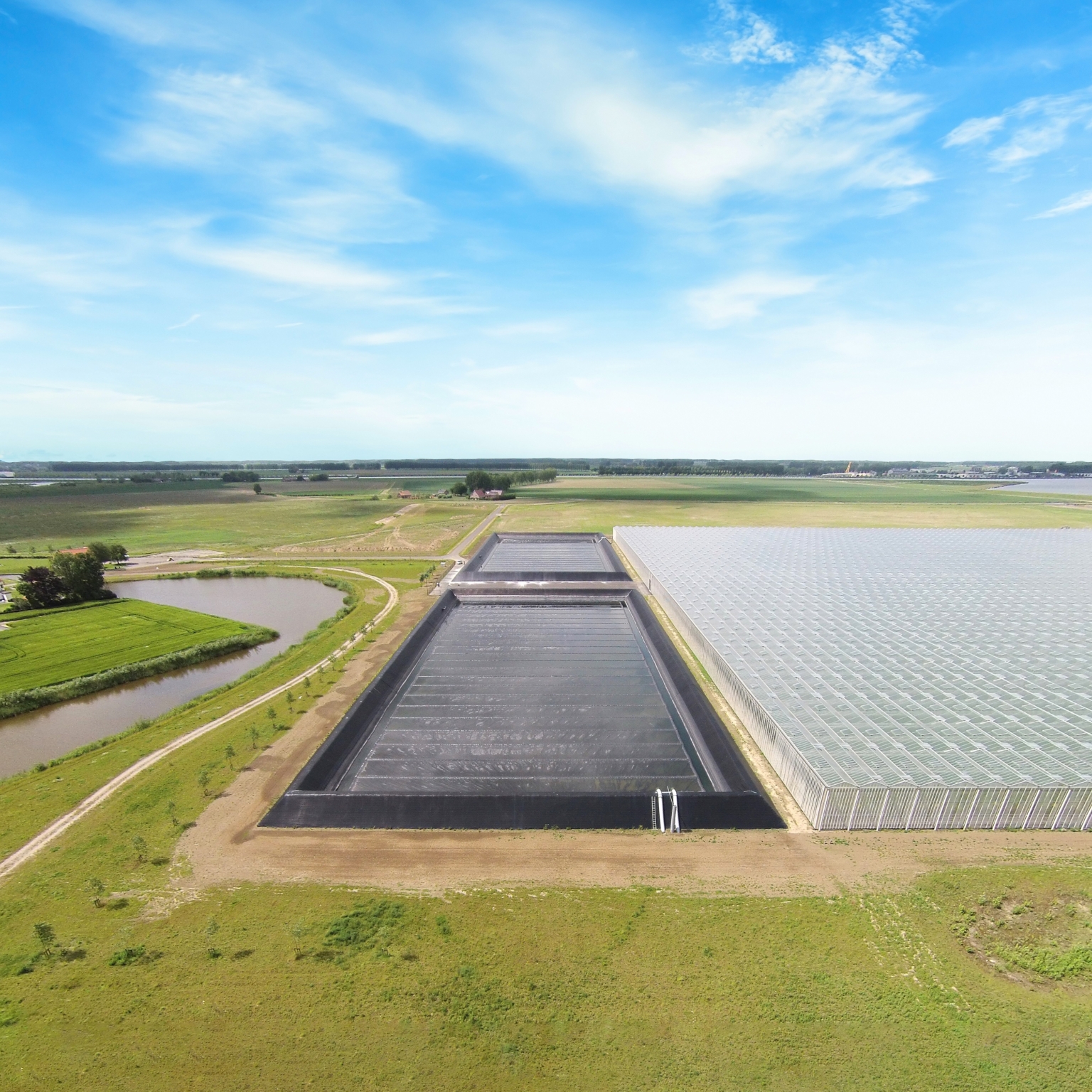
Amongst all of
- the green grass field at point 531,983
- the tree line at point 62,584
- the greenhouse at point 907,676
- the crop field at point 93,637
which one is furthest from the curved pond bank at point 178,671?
the greenhouse at point 907,676

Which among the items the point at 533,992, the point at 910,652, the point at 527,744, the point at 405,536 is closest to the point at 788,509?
the point at 405,536

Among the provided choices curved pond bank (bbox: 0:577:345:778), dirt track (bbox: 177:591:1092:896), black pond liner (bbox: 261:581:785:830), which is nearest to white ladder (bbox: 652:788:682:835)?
black pond liner (bbox: 261:581:785:830)

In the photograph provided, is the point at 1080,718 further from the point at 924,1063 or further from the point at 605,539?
the point at 605,539

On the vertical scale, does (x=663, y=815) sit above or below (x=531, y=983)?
above

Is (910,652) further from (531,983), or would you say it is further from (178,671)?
(178,671)

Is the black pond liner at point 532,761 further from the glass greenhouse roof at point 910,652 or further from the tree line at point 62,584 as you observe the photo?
the tree line at point 62,584

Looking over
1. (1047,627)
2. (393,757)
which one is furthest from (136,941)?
(1047,627)
